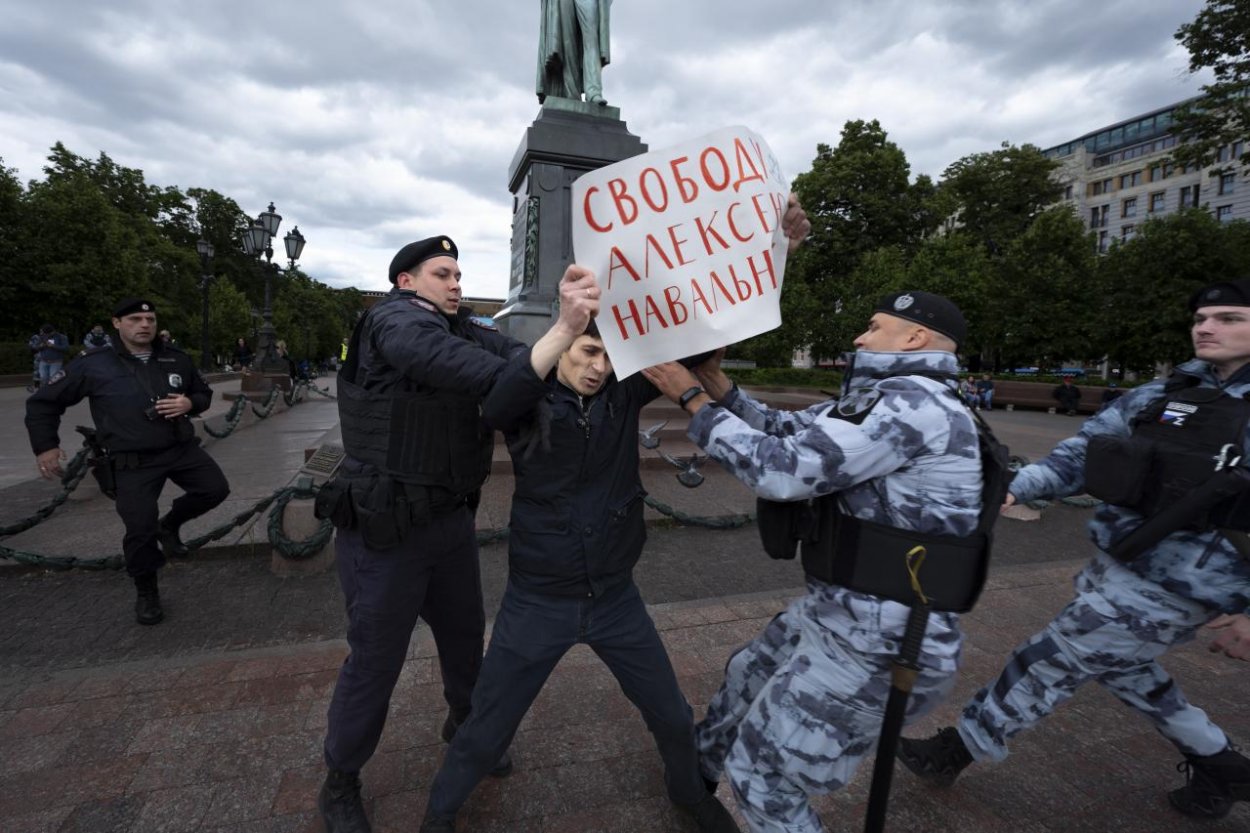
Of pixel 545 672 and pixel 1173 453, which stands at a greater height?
pixel 1173 453

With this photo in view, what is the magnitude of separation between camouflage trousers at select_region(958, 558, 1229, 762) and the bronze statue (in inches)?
333

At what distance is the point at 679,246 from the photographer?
1.94 meters

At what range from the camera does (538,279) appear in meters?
8.27

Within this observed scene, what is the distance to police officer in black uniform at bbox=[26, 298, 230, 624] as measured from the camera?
387 centimetres

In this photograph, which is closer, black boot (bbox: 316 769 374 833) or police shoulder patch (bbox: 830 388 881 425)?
police shoulder patch (bbox: 830 388 881 425)

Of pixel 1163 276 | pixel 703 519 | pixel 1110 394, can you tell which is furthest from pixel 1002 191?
pixel 703 519

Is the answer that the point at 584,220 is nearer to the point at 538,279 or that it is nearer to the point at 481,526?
the point at 481,526

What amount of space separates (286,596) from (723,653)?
300 cm

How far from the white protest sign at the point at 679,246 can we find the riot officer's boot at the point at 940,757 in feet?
5.99

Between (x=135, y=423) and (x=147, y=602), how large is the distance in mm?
1125

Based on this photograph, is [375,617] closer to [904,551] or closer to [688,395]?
[688,395]

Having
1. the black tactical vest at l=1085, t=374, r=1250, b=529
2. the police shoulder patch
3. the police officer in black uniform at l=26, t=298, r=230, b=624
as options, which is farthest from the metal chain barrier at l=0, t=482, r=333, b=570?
the black tactical vest at l=1085, t=374, r=1250, b=529

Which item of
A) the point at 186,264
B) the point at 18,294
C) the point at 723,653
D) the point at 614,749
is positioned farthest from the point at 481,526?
the point at 186,264

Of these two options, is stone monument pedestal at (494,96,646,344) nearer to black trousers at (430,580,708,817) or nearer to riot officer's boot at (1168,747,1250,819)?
black trousers at (430,580,708,817)
